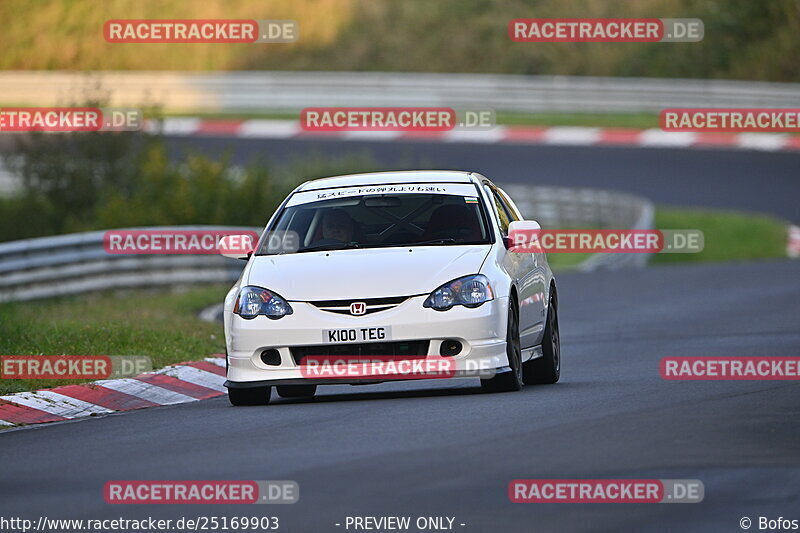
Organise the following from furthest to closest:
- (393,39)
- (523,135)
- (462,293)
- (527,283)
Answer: (393,39)
(523,135)
(527,283)
(462,293)

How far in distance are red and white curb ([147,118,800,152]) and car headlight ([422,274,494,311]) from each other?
27.4 meters

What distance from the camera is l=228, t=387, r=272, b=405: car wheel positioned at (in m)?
11.7

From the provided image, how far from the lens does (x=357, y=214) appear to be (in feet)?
41.8

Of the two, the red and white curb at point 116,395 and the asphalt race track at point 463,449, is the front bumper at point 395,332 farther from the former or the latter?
the red and white curb at point 116,395

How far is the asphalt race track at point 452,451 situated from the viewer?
7.51 metres

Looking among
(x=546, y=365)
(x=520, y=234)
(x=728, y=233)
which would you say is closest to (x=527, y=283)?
(x=520, y=234)

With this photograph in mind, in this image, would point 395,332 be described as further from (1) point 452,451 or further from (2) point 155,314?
(2) point 155,314

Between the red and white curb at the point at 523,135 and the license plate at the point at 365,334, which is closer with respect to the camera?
the license plate at the point at 365,334

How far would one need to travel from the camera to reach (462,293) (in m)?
11.3

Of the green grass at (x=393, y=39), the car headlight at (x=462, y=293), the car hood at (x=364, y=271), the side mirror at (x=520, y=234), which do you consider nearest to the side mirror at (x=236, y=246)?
the car hood at (x=364, y=271)

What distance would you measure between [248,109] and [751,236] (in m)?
17.6

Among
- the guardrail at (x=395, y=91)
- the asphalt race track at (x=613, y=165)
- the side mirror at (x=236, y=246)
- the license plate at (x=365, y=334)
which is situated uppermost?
the guardrail at (x=395, y=91)

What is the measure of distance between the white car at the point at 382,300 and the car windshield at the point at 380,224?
10 mm

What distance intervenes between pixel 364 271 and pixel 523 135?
29.8 meters
